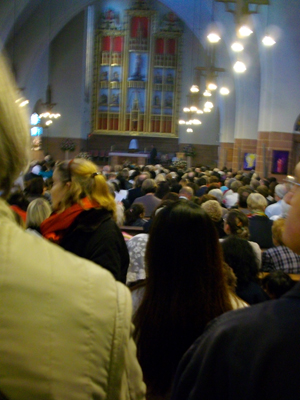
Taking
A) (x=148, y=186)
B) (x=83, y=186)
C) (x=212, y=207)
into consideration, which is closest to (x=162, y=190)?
(x=148, y=186)

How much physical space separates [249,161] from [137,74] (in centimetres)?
1270

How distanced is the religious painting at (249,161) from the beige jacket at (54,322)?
21705 millimetres

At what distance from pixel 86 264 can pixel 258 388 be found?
46 centimetres

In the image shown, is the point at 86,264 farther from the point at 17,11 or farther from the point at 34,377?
the point at 17,11

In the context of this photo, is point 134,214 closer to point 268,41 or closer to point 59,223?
point 59,223

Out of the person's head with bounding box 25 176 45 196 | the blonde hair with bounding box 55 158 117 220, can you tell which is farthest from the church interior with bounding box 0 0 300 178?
the blonde hair with bounding box 55 158 117 220

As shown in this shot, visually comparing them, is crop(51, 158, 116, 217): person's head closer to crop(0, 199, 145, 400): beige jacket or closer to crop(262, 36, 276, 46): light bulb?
crop(0, 199, 145, 400): beige jacket

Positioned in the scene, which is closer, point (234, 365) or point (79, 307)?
point (79, 307)

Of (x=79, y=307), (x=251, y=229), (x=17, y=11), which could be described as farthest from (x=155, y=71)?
(x=79, y=307)

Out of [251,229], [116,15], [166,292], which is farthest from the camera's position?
[116,15]

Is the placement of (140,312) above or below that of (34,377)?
below

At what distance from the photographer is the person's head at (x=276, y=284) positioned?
3744mm

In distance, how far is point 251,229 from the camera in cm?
598

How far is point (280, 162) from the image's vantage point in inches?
694
